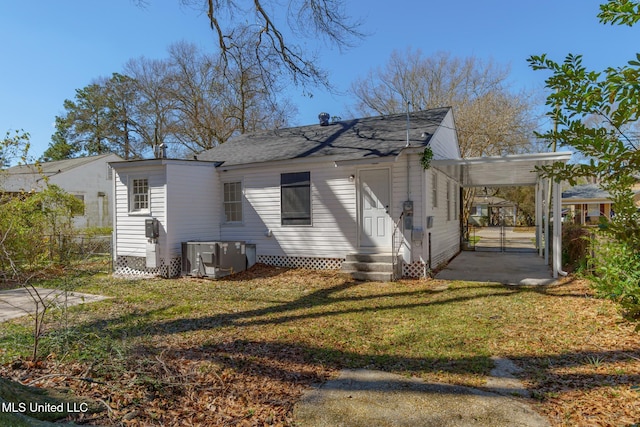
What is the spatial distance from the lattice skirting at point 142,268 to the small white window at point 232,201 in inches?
82.7

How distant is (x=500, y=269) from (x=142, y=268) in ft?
32.9

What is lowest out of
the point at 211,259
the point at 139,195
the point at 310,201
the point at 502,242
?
the point at 502,242

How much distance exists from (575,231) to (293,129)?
365 inches

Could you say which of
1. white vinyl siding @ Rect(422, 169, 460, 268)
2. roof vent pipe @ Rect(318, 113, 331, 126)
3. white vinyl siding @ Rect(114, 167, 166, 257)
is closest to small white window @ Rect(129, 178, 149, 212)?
white vinyl siding @ Rect(114, 167, 166, 257)

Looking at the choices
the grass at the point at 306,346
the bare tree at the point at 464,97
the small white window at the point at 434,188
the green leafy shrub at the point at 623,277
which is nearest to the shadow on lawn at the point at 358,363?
the grass at the point at 306,346

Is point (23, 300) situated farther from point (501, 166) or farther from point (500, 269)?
point (501, 166)

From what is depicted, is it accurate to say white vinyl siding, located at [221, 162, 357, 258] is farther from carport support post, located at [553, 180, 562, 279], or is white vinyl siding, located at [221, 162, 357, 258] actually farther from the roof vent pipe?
carport support post, located at [553, 180, 562, 279]

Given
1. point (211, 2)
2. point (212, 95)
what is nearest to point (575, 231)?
point (211, 2)

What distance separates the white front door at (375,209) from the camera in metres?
9.73

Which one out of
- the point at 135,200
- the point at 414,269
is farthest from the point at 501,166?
the point at 135,200

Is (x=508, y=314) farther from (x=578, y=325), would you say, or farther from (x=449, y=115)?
(x=449, y=115)

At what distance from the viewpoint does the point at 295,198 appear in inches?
420

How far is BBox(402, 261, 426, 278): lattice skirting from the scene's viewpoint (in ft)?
30.4

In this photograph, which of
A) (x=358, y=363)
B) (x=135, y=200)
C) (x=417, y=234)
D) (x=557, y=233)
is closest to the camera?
(x=358, y=363)
